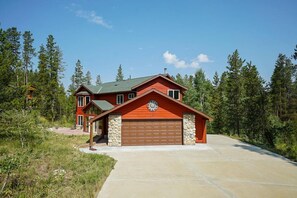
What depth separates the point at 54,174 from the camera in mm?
10312

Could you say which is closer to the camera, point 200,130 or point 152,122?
point 152,122

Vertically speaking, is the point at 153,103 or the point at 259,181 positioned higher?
the point at 153,103

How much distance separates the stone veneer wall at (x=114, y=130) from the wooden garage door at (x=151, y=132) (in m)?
0.39

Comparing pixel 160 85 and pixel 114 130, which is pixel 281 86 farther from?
pixel 114 130

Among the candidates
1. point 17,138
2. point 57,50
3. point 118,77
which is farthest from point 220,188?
point 118,77

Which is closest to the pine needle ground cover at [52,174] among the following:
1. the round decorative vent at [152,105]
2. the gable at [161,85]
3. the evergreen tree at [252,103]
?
the round decorative vent at [152,105]

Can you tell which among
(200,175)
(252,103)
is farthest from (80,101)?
(200,175)

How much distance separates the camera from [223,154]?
1564 centimetres

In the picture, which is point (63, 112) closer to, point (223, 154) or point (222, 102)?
point (222, 102)

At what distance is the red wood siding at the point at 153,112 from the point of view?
62.7ft

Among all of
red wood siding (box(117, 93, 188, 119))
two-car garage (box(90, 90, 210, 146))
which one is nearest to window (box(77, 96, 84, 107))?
two-car garage (box(90, 90, 210, 146))

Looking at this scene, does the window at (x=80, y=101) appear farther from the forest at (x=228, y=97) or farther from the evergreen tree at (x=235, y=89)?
the evergreen tree at (x=235, y=89)

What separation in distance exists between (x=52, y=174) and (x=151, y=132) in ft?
34.1

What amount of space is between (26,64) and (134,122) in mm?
44219
